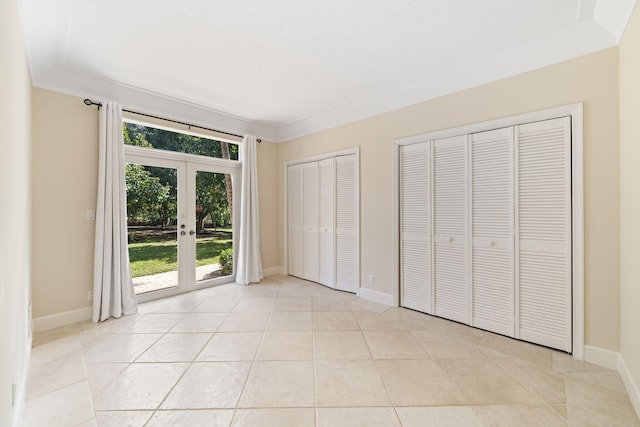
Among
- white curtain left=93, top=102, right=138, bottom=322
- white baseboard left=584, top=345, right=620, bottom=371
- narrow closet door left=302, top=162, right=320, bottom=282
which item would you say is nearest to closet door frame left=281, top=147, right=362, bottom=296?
narrow closet door left=302, top=162, right=320, bottom=282

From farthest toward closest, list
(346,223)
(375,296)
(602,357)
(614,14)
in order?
(346,223), (375,296), (602,357), (614,14)

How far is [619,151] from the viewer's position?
2.07 metres

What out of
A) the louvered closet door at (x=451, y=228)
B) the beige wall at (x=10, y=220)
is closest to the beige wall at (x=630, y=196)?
the louvered closet door at (x=451, y=228)

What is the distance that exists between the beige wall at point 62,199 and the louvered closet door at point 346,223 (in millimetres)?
3073

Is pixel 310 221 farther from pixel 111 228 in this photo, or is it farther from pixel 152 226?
pixel 111 228

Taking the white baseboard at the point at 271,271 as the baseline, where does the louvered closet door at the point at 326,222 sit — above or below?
above

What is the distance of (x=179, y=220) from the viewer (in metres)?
3.97

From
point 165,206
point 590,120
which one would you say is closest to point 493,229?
point 590,120

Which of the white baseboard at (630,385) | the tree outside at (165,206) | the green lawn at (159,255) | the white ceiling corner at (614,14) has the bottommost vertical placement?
the white baseboard at (630,385)

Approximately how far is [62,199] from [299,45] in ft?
9.60

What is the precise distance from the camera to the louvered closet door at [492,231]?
8.63ft

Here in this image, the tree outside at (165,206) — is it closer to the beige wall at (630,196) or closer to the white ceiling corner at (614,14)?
the white ceiling corner at (614,14)

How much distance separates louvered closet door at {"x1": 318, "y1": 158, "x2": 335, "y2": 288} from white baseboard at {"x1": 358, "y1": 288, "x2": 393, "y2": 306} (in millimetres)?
602

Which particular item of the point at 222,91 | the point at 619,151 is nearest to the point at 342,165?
the point at 222,91
